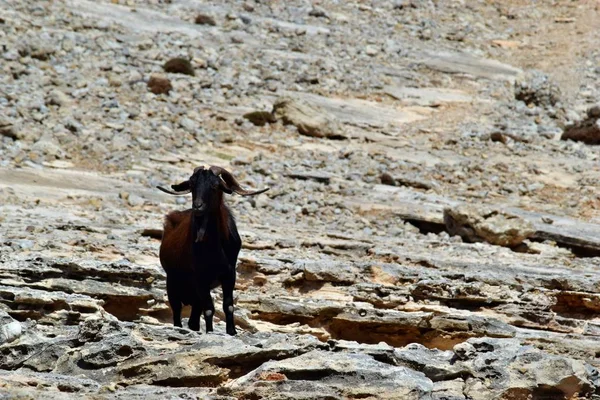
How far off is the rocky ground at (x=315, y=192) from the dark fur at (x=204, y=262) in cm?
43

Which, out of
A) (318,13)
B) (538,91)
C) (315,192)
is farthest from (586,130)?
(318,13)

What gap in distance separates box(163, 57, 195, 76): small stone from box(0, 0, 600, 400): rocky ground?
86mm

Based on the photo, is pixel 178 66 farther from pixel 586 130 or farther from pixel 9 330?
pixel 9 330

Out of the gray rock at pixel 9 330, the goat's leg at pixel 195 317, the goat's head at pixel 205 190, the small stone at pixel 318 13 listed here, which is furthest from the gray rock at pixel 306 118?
the gray rock at pixel 9 330

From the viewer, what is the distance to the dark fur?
11.5m

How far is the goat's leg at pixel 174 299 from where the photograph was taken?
473 inches

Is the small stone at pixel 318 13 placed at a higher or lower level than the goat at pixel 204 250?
higher

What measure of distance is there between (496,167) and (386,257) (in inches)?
371

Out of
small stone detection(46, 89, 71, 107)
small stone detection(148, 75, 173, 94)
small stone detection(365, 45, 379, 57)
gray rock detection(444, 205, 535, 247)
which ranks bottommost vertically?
gray rock detection(444, 205, 535, 247)

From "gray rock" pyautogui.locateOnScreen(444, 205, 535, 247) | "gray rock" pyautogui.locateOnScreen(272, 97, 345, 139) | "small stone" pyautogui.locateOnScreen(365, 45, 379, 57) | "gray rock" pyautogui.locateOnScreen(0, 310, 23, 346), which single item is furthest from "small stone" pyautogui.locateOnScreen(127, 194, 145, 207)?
"small stone" pyautogui.locateOnScreen(365, 45, 379, 57)

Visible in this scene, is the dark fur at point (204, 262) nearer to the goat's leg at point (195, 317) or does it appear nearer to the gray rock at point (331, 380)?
the goat's leg at point (195, 317)

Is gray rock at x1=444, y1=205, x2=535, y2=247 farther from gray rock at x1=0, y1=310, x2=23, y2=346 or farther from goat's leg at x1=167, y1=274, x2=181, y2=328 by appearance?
gray rock at x1=0, y1=310, x2=23, y2=346

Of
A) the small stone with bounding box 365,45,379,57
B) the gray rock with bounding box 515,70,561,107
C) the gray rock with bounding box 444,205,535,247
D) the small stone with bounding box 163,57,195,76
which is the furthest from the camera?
the small stone with bounding box 365,45,379,57

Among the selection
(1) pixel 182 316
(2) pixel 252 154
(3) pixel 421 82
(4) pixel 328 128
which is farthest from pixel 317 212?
(3) pixel 421 82
